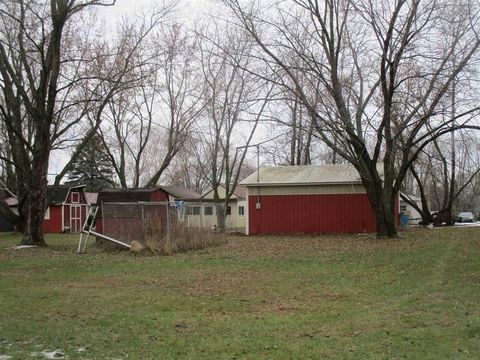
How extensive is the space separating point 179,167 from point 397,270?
60.6 metres

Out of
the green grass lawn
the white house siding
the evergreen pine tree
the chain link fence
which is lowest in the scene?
the green grass lawn

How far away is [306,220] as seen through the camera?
2772 cm

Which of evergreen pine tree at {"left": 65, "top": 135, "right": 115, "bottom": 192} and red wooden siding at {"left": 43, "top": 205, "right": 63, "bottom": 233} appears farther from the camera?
evergreen pine tree at {"left": 65, "top": 135, "right": 115, "bottom": 192}

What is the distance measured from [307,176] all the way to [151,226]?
12.8m

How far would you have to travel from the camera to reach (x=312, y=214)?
27656 mm

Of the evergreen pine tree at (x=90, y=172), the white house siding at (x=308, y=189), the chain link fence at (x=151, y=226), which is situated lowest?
the chain link fence at (x=151, y=226)

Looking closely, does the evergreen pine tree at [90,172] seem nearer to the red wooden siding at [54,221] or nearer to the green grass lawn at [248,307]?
the red wooden siding at [54,221]

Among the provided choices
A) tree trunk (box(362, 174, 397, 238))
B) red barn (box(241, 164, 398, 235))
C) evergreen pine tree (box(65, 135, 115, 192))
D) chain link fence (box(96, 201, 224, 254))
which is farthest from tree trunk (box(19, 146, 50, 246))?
evergreen pine tree (box(65, 135, 115, 192))

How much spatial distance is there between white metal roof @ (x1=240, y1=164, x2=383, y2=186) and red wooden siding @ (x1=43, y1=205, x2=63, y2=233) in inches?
769

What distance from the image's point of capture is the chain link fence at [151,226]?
17625 millimetres

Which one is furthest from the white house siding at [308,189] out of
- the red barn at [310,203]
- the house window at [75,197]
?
the house window at [75,197]

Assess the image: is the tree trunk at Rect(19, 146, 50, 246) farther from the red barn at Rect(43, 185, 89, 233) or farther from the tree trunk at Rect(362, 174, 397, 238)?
the red barn at Rect(43, 185, 89, 233)

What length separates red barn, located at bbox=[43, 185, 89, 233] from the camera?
42375 millimetres

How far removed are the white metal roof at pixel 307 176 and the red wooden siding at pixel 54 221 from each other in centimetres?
1954
